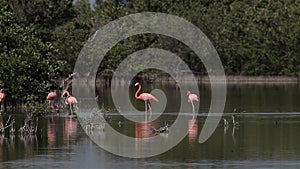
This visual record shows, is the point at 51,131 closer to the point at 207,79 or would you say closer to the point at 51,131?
the point at 51,131

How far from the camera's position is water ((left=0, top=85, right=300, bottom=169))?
78.1ft

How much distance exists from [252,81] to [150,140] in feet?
175

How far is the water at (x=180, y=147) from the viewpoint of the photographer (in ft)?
78.1

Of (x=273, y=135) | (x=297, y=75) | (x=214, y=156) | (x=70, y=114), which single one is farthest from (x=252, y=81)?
(x=214, y=156)

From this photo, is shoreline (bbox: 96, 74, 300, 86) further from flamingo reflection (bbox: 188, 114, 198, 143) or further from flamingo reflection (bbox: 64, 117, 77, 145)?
flamingo reflection (bbox: 188, 114, 198, 143)

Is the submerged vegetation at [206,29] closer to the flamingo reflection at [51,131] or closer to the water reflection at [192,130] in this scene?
the flamingo reflection at [51,131]

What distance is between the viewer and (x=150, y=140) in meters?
28.8

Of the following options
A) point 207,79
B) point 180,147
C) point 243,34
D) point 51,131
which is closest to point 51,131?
point 51,131

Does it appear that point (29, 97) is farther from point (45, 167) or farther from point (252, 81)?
point (252, 81)

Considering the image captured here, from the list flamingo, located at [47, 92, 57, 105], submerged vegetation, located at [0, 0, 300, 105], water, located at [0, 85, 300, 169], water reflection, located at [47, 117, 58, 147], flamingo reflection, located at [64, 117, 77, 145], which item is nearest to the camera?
water, located at [0, 85, 300, 169]

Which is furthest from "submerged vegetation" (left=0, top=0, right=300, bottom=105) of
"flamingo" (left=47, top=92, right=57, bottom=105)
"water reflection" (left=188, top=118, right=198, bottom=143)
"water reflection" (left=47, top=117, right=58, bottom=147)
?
"water reflection" (left=188, top=118, right=198, bottom=143)

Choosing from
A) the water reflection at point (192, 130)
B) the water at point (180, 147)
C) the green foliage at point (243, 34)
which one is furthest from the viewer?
the green foliage at point (243, 34)

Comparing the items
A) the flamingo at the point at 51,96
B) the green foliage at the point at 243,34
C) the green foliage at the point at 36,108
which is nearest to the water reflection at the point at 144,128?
the green foliage at the point at 36,108

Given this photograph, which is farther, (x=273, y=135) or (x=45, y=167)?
(x=273, y=135)
